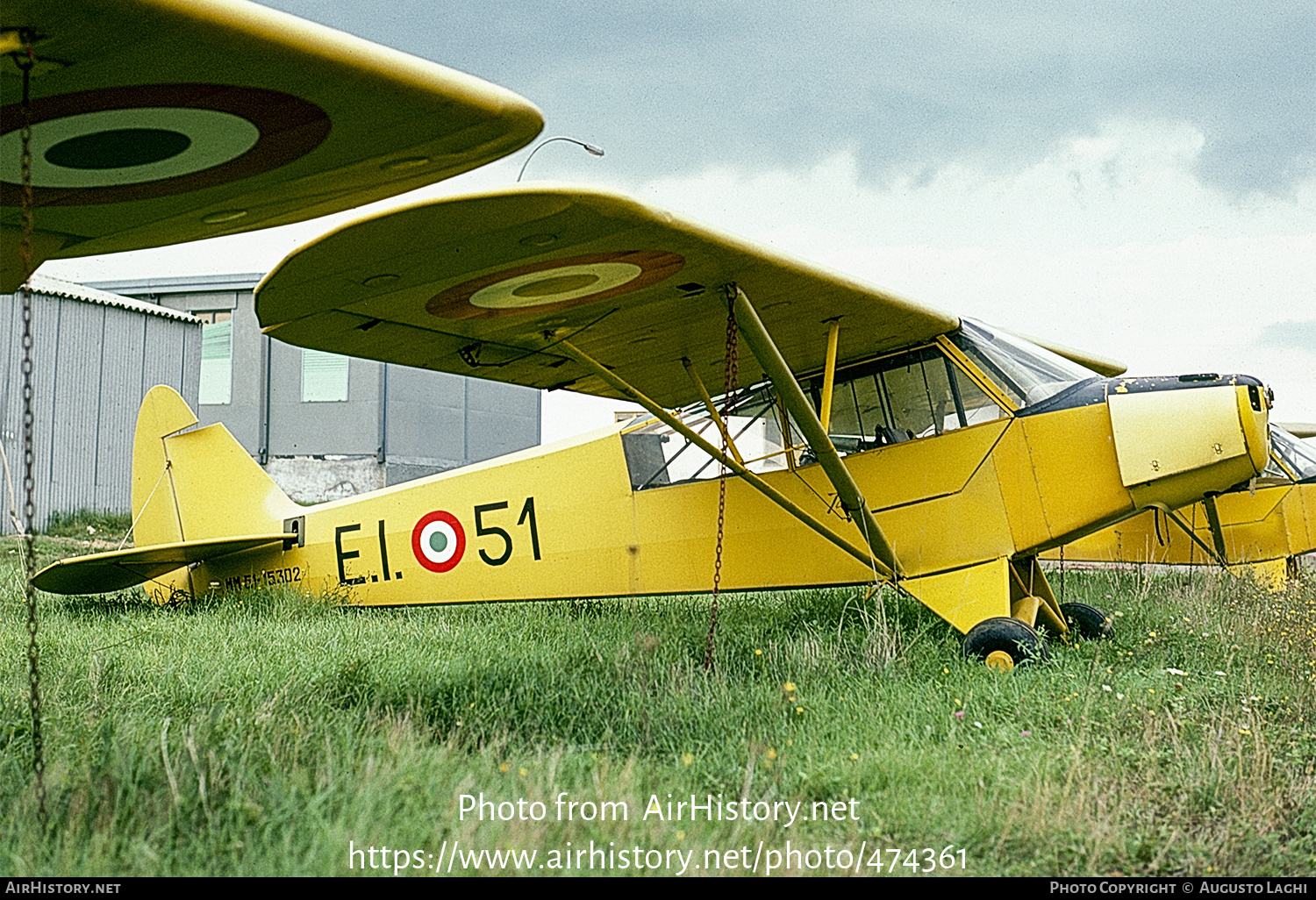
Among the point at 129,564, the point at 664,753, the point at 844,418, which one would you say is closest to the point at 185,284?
the point at 129,564

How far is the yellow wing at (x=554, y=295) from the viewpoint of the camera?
4.34 m

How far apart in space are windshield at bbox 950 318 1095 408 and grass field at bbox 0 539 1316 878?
1572 millimetres

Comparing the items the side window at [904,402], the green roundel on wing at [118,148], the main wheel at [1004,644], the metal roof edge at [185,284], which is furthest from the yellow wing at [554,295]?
the metal roof edge at [185,284]

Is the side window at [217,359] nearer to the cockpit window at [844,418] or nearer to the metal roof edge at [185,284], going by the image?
the metal roof edge at [185,284]

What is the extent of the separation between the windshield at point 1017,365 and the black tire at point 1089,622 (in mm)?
1692

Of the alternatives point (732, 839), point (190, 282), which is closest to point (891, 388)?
point (732, 839)

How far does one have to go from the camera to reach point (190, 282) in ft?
78.7

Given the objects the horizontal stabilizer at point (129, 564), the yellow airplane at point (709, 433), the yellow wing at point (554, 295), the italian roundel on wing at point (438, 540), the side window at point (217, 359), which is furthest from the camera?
the side window at point (217, 359)

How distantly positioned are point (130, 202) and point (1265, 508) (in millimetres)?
9780

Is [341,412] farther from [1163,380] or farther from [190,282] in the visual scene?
[1163,380]

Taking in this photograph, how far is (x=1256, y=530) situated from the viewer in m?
9.70

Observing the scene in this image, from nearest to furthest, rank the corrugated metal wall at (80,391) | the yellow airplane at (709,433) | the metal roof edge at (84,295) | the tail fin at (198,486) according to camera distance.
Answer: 1. the yellow airplane at (709,433)
2. the tail fin at (198,486)
3. the corrugated metal wall at (80,391)
4. the metal roof edge at (84,295)

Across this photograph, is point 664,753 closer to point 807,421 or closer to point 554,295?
point 807,421

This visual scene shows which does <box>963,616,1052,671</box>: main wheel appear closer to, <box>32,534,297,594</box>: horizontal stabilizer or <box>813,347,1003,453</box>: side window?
<box>813,347,1003,453</box>: side window
